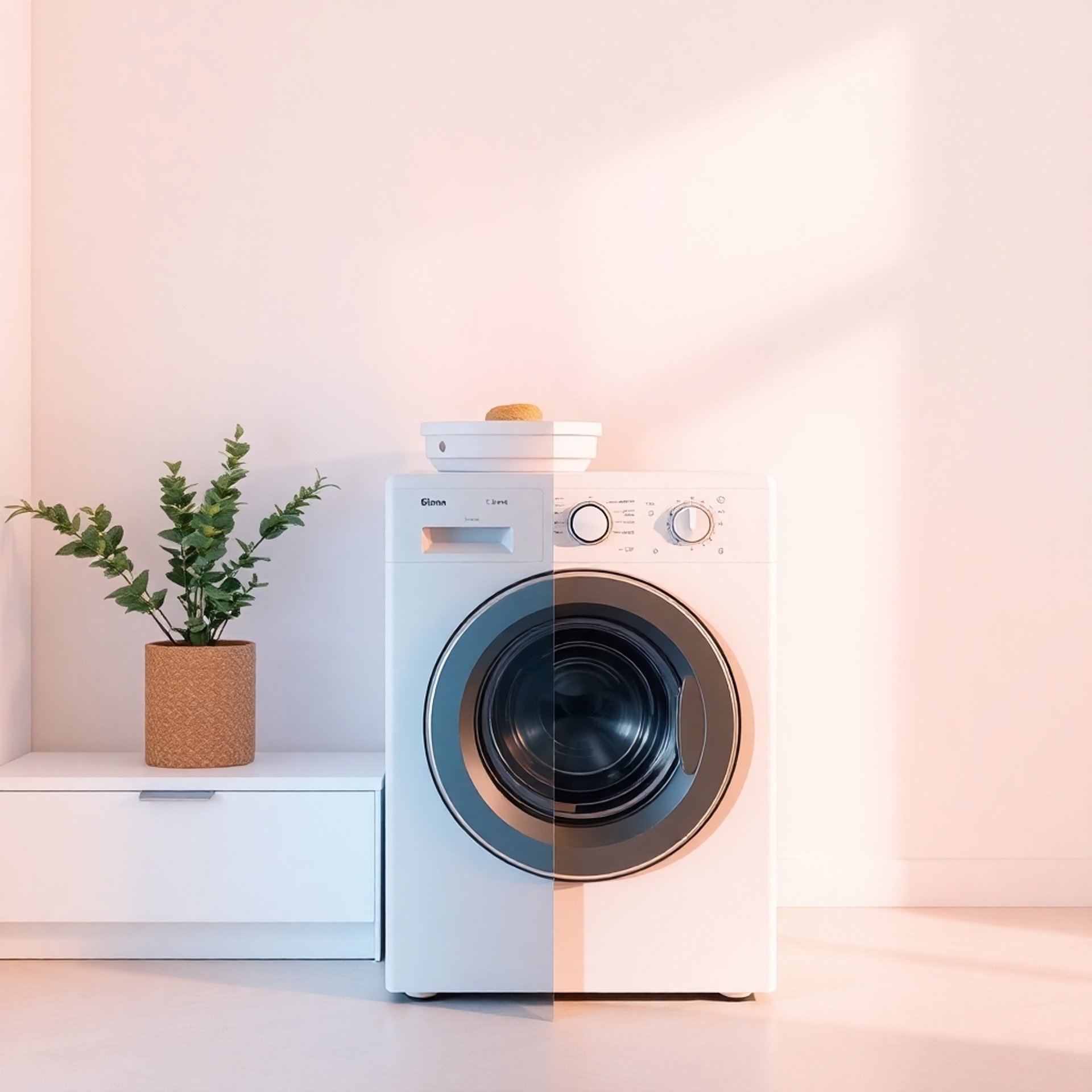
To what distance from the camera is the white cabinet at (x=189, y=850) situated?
2.08 meters

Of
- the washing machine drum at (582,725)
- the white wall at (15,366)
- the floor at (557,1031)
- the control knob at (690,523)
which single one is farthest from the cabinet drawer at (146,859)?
the control knob at (690,523)

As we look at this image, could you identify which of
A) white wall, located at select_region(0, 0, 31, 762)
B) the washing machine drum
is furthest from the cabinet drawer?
Answer: the washing machine drum

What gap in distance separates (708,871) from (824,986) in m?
0.34

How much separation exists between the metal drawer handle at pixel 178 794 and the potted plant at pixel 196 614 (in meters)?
0.11

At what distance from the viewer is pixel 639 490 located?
189 centimetres

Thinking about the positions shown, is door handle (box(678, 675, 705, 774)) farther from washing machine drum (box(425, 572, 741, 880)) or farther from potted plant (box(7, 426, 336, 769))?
potted plant (box(7, 426, 336, 769))

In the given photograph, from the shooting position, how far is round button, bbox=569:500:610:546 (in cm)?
188

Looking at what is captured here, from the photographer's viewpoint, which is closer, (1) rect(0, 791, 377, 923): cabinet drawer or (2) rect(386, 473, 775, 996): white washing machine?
(2) rect(386, 473, 775, 996): white washing machine

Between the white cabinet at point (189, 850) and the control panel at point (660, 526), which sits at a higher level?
the control panel at point (660, 526)

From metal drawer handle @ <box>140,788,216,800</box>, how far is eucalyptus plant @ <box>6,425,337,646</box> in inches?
12.0

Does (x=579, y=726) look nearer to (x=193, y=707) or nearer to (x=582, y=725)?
(x=582, y=725)

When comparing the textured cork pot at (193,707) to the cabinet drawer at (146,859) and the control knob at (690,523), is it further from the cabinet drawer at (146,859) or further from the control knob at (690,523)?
the control knob at (690,523)

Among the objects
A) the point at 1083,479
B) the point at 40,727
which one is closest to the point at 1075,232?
the point at 1083,479

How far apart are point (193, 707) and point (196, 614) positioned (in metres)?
0.19
